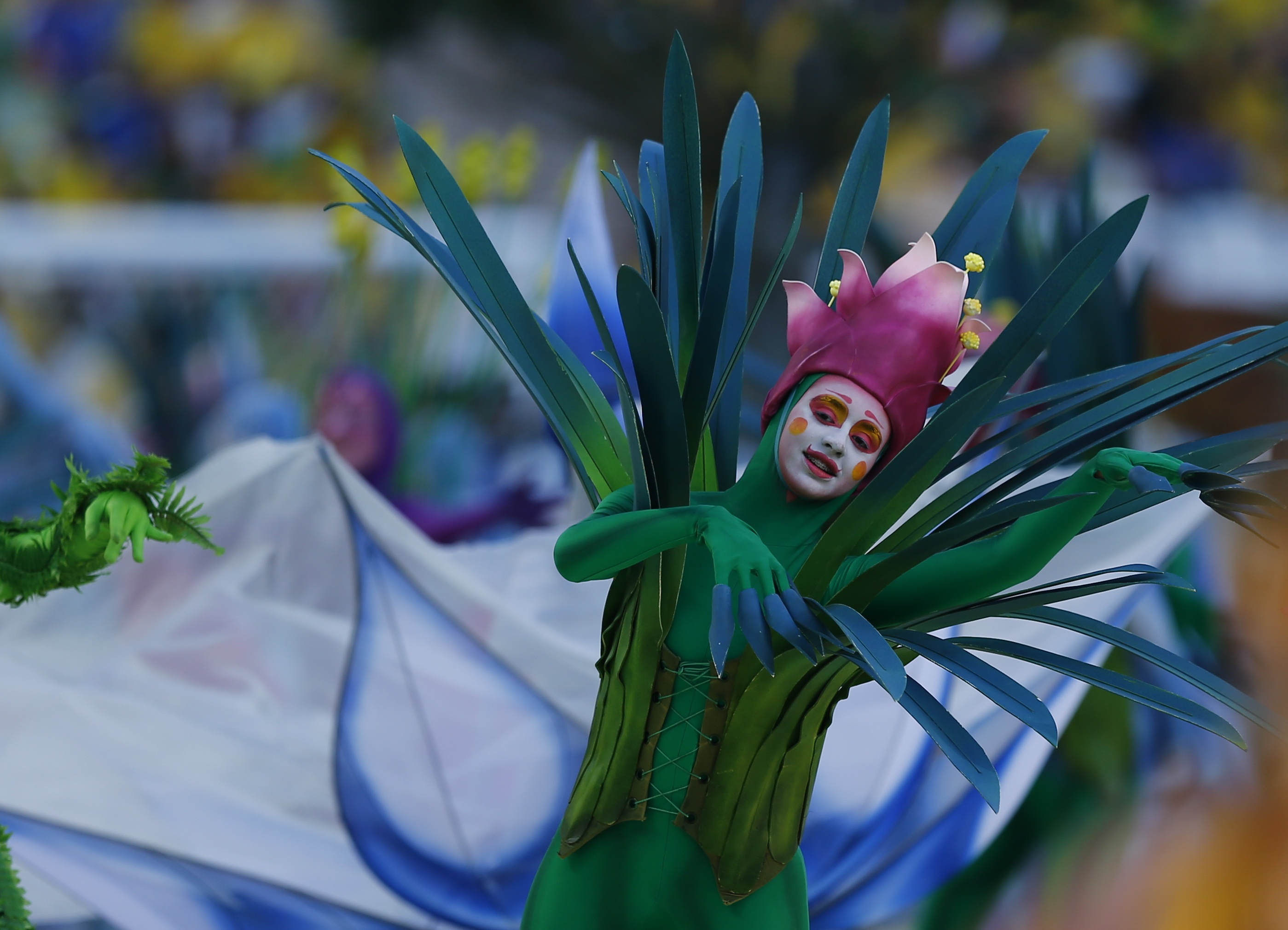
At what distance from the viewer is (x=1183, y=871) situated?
967 millimetres

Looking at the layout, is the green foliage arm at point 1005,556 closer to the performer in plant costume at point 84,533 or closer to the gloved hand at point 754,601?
the gloved hand at point 754,601

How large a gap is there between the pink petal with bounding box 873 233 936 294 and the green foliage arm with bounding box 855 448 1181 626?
138 millimetres

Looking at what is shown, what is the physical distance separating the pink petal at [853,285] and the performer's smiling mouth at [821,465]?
0.27ft

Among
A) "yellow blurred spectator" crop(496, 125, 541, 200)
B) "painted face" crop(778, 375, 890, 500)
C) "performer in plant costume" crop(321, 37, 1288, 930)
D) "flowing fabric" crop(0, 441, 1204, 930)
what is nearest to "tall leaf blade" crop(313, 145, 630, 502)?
"performer in plant costume" crop(321, 37, 1288, 930)

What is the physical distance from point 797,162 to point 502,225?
21.9 inches

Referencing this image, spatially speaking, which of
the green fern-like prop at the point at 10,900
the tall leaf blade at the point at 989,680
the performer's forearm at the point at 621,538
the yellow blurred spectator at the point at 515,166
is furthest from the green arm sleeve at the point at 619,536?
the yellow blurred spectator at the point at 515,166

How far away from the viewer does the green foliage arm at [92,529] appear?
604 millimetres

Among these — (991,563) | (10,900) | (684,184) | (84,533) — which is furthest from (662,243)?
(10,900)

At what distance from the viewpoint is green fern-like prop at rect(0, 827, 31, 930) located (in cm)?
66

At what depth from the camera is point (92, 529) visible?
60 cm

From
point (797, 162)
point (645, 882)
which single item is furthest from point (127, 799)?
point (797, 162)

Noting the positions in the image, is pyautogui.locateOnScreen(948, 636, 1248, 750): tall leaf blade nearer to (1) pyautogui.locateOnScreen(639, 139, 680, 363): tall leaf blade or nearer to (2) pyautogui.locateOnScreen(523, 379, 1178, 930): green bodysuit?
(2) pyautogui.locateOnScreen(523, 379, 1178, 930): green bodysuit

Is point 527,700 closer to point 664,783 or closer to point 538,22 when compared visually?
point 664,783

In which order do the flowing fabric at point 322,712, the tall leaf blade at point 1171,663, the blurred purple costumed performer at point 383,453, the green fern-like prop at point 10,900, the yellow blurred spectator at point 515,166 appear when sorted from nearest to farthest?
1. the tall leaf blade at point 1171,663
2. the green fern-like prop at point 10,900
3. the flowing fabric at point 322,712
4. the yellow blurred spectator at point 515,166
5. the blurred purple costumed performer at point 383,453
